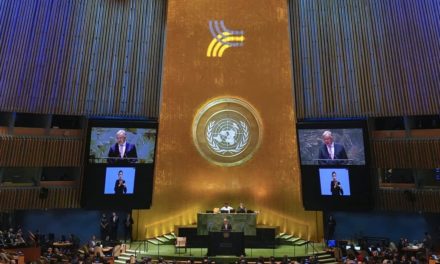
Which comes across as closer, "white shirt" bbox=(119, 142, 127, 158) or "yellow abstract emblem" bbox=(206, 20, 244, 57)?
"white shirt" bbox=(119, 142, 127, 158)

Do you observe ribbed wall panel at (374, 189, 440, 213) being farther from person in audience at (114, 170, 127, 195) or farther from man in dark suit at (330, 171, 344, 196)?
person in audience at (114, 170, 127, 195)

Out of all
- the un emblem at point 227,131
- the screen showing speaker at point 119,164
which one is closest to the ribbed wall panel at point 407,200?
the un emblem at point 227,131

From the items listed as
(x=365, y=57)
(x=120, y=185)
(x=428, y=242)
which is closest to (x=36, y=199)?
(x=120, y=185)

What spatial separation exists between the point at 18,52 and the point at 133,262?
8.71m

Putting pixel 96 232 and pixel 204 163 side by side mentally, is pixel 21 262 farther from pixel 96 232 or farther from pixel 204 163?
pixel 204 163

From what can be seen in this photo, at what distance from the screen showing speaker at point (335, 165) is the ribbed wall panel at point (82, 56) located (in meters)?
6.35

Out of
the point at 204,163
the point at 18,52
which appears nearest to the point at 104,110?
the point at 18,52

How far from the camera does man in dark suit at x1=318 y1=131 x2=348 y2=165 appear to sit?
44.3 feet

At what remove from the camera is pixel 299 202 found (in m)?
14.9

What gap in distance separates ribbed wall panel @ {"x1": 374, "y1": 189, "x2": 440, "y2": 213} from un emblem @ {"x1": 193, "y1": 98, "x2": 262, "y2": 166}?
5.24 meters

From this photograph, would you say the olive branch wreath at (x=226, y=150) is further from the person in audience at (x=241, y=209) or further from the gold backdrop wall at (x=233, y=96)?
the person in audience at (x=241, y=209)

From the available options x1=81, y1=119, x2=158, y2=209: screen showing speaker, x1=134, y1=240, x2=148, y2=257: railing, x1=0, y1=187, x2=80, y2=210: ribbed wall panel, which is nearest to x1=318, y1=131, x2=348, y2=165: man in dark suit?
x1=81, y1=119, x2=158, y2=209: screen showing speaker

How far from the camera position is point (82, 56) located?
46.2ft

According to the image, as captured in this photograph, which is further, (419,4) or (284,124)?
(284,124)
